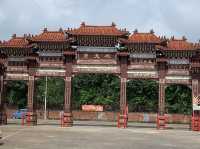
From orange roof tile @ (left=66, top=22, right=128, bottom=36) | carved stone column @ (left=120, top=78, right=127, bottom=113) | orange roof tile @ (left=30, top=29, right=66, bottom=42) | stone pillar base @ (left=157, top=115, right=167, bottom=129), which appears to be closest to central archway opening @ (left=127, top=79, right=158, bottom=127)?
stone pillar base @ (left=157, top=115, right=167, bottom=129)

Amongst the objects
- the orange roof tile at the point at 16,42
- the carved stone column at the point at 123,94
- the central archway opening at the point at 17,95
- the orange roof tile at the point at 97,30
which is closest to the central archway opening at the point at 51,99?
the central archway opening at the point at 17,95

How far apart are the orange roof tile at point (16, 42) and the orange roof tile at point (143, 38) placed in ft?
27.2

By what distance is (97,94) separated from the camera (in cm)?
6122

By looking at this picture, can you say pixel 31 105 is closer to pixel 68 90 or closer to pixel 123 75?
pixel 68 90

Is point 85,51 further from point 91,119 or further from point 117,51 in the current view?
point 91,119

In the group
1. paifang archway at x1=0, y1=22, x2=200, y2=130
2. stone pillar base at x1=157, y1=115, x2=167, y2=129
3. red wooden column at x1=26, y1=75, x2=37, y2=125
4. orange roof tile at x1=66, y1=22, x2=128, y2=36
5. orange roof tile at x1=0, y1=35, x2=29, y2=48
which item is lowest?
stone pillar base at x1=157, y1=115, x2=167, y2=129

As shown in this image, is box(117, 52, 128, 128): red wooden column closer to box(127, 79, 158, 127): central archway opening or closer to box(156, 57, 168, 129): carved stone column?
box(156, 57, 168, 129): carved stone column

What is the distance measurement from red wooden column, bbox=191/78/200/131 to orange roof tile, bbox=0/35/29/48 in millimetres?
13253

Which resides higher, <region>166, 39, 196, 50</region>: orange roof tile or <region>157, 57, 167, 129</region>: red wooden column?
<region>166, 39, 196, 50</region>: orange roof tile

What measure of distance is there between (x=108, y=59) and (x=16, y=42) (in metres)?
7.58

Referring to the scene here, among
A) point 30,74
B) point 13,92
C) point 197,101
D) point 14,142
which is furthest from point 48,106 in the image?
point 14,142

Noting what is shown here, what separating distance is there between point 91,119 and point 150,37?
79.3 ft

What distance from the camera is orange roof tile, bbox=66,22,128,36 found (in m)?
31.6

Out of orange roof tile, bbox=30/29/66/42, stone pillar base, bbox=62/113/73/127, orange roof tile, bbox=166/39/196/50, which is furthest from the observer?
orange roof tile, bbox=30/29/66/42
